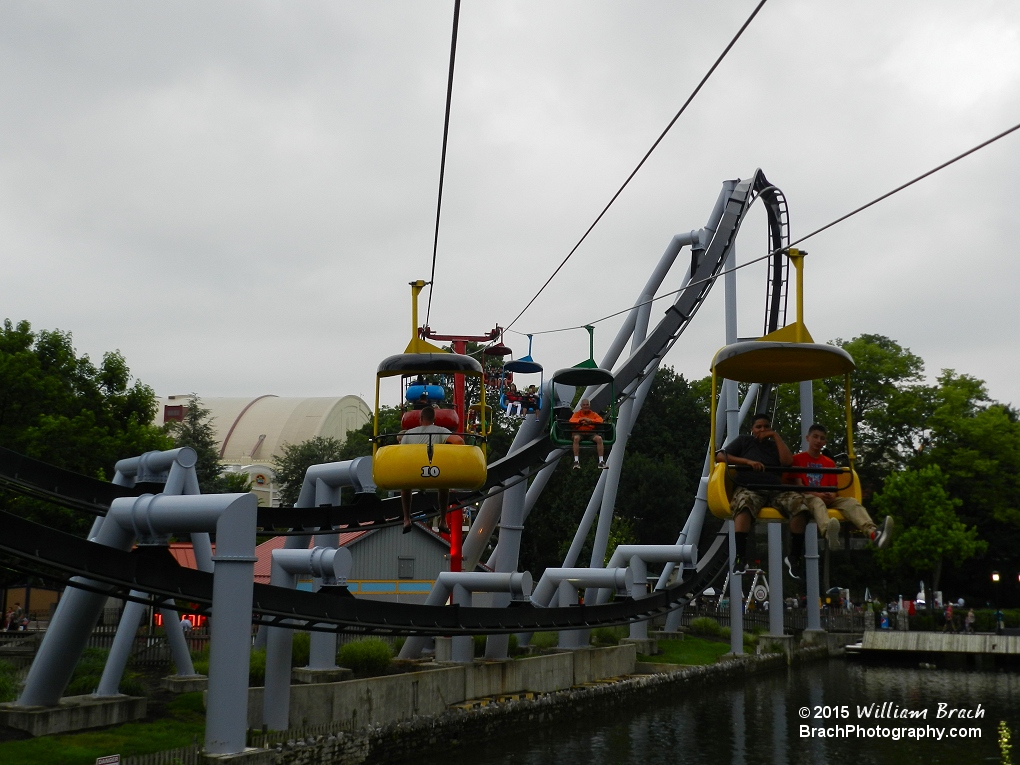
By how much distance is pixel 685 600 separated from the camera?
92.1 feet

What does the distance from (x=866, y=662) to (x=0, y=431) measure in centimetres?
3010

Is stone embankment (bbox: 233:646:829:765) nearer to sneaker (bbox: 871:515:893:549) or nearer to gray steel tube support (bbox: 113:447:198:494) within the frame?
gray steel tube support (bbox: 113:447:198:494)

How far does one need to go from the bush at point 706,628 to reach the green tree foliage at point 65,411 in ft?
65.2

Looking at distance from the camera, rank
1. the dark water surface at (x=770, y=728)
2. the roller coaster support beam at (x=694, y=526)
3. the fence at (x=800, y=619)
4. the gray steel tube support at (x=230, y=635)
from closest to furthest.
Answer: the gray steel tube support at (x=230, y=635)
the dark water surface at (x=770, y=728)
the roller coaster support beam at (x=694, y=526)
the fence at (x=800, y=619)

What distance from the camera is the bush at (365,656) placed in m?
19.5

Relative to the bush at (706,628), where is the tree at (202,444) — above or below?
above

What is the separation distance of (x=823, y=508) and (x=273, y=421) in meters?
116

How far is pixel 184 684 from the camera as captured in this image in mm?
17109

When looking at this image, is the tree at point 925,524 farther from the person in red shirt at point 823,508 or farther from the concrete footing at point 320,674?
the person in red shirt at point 823,508

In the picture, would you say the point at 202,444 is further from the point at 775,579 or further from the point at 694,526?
the point at 775,579

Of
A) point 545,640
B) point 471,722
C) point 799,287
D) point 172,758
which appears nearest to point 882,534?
point 799,287

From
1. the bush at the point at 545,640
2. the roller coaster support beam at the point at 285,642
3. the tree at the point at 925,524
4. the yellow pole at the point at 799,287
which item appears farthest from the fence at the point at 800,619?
the yellow pole at the point at 799,287

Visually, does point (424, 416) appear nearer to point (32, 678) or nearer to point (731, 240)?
point (32, 678)

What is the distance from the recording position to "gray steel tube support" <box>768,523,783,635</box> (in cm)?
3209
